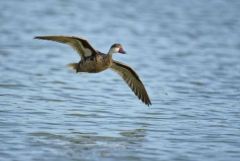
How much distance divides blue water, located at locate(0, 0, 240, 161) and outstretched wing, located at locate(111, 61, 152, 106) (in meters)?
0.29

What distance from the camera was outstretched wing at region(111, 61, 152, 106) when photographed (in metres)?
13.6

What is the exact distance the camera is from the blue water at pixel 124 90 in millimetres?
11297

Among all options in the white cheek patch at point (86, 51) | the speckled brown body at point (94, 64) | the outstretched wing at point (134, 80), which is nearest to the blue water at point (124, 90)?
the outstretched wing at point (134, 80)

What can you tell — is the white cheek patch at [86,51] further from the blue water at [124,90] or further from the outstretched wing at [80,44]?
the blue water at [124,90]

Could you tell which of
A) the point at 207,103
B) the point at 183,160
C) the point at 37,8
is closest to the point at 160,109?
the point at 207,103

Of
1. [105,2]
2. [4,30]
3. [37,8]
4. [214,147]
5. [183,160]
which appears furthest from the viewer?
[105,2]

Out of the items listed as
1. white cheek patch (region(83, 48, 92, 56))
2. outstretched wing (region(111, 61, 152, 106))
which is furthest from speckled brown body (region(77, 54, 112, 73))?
outstretched wing (region(111, 61, 152, 106))

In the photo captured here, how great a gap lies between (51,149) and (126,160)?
3.36 feet

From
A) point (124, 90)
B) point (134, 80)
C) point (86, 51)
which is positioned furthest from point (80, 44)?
point (124, 90)

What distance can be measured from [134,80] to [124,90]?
2264 mm

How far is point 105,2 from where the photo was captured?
101 feet

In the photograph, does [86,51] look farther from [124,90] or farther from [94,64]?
[124,90]

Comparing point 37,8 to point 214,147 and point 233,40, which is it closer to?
point 233,40

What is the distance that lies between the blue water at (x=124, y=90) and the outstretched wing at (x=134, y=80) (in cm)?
29
